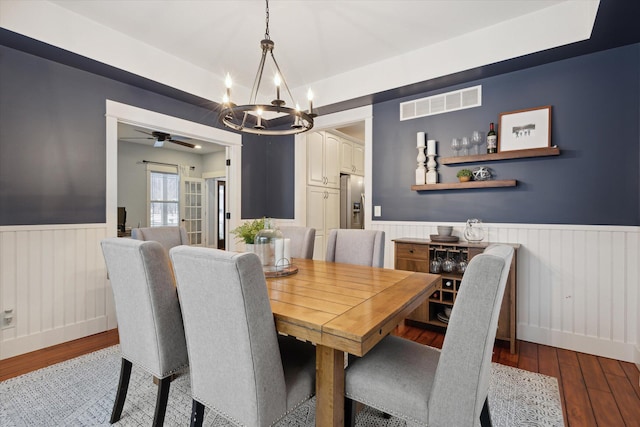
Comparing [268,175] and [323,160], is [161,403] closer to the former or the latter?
[268,175]

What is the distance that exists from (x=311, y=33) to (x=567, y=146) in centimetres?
239

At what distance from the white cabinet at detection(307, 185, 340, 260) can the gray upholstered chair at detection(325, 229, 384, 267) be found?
6.16ft

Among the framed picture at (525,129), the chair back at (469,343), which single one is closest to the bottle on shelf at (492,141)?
the framed picture at (525,129)

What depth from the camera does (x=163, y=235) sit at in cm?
282

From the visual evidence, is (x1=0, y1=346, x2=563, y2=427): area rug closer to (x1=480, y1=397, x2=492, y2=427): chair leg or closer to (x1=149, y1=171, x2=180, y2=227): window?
(x1=480, y1=397, x2=492, y2=427): chair leg

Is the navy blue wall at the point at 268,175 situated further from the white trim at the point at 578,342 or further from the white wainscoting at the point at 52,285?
the white trim at the point at 578,342

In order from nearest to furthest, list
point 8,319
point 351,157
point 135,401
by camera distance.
→ point 135,401 < point 8,319 < point 351,157

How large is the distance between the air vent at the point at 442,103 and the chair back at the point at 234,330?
285 centimetres

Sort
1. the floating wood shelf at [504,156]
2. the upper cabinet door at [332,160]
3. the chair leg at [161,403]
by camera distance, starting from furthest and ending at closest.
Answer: the upper cabinet door at [332,160] → the floating wood shelf at [504,156] → the chair leg at [161,403]

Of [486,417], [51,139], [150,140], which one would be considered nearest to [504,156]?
[486,417]

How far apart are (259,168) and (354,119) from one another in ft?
5.20

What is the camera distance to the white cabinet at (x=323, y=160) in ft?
14.6

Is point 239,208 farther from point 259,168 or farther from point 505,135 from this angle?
point 505,135

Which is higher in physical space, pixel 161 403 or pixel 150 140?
pixel 150 140
